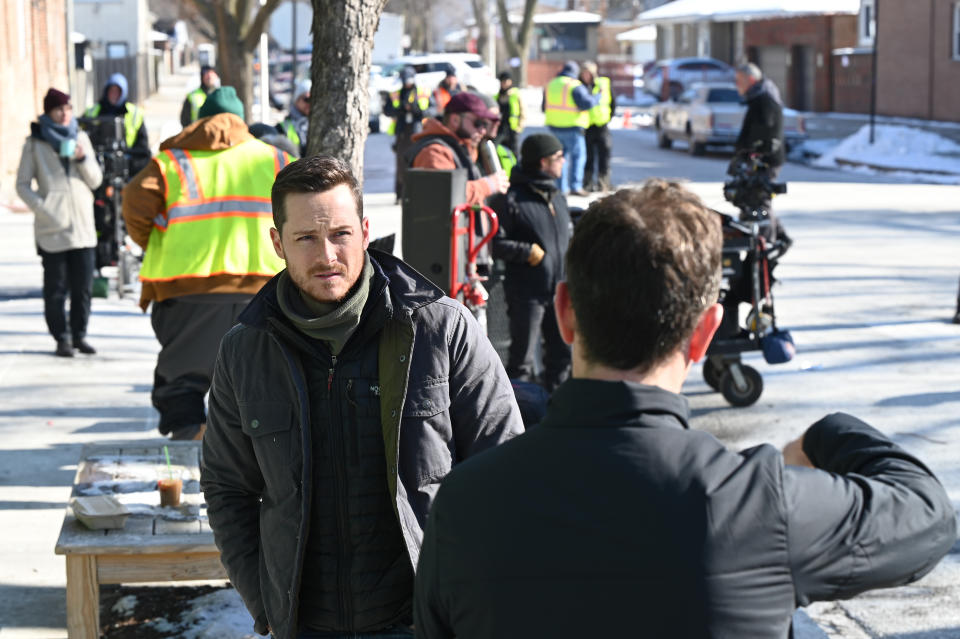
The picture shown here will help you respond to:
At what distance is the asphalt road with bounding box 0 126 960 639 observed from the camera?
18.4ft

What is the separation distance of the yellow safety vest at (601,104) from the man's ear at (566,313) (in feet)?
60.5

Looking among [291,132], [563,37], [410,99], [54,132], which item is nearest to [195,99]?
[291,132]

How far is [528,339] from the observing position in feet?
26.8

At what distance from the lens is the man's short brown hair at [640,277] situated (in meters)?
1.86

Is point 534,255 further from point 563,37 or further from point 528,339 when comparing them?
point 563,37

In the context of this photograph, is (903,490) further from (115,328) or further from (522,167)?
(115,328)

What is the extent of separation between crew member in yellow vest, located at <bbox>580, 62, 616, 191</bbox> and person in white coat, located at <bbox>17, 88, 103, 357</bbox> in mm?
11362

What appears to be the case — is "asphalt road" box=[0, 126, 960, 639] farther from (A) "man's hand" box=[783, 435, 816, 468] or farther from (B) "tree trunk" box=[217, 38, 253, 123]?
(B) "tree trunk" box=[217, 38, 253, 123]

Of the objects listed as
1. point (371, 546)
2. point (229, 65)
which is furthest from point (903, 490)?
point (229, 65)

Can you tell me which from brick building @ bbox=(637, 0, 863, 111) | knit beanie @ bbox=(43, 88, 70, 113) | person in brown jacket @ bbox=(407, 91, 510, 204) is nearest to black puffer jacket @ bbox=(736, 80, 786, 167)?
person in brown jacket @ bbox=(407, 91, 510, 204)

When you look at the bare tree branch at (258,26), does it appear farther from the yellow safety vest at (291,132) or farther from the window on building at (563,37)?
the window on building at (563,37)

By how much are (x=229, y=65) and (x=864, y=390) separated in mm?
10814

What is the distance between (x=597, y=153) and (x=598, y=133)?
1.31ft

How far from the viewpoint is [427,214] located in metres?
7.36
